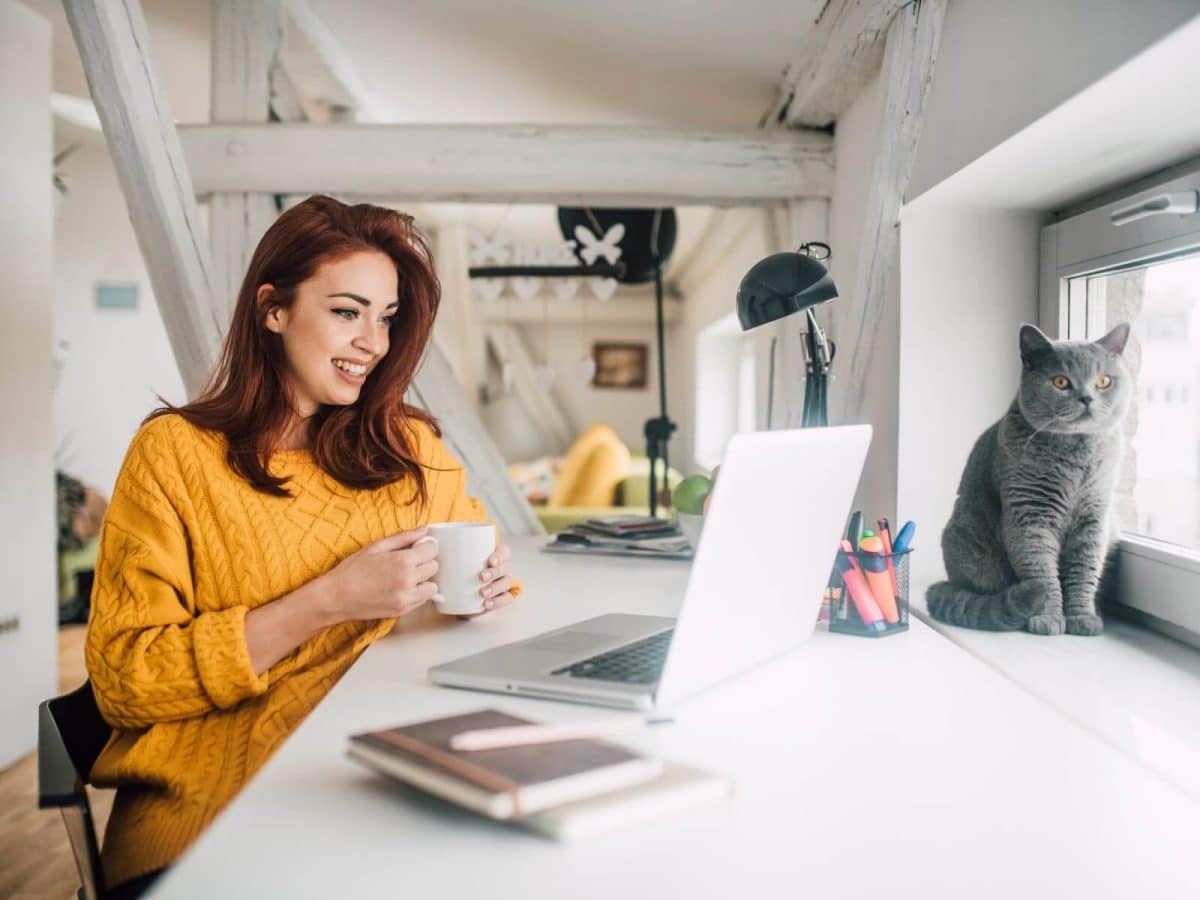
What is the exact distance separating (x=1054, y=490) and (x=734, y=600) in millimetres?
636

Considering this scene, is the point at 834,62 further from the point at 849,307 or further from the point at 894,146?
the point at 849,307

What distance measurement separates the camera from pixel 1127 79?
0.99 metres

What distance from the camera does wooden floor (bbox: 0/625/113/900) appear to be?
2.08 meters

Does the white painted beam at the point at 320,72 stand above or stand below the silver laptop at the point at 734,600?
above

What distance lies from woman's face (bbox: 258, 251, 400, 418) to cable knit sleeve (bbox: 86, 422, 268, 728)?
34cm

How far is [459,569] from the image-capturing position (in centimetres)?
117

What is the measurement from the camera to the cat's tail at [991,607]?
1291 mm

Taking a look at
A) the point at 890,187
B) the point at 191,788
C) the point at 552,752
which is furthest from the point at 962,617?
the point at 191,788

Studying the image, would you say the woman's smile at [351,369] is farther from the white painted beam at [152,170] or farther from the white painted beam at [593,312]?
the white painted beam at [593,312]

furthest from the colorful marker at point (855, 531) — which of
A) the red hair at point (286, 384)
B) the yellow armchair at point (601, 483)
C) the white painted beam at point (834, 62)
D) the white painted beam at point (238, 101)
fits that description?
the yellow armchair at point (601, 483)

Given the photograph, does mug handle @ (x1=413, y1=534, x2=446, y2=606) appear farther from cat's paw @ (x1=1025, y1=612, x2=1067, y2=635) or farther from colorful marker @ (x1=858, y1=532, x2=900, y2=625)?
cat's paw @ (x1=1025, y1=612, x2=1067, y2=635)

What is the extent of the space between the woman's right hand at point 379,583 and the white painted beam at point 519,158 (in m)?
1.36

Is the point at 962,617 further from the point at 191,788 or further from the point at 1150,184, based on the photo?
the point at 191,788

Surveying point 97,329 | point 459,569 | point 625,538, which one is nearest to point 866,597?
point 459,569
